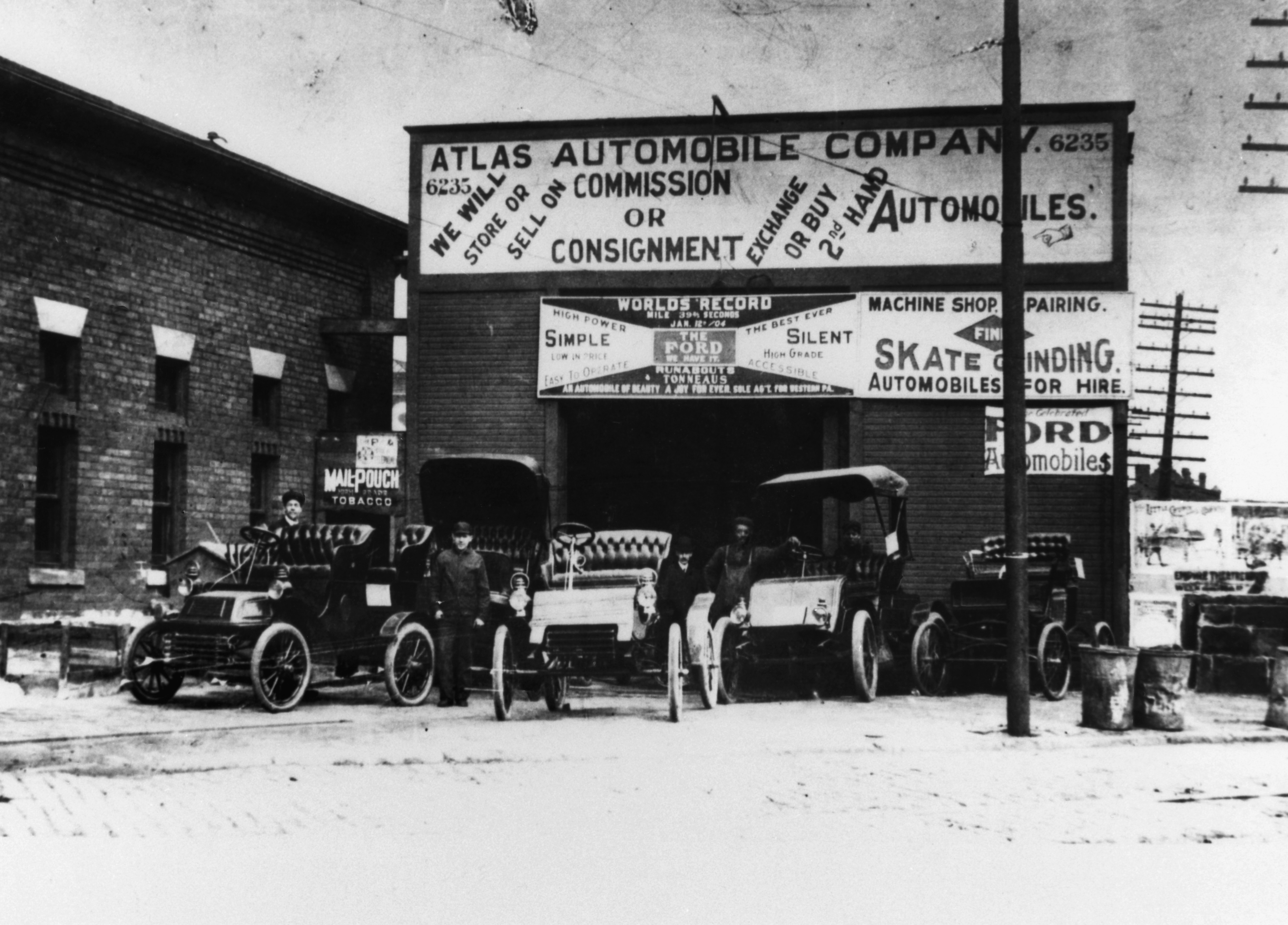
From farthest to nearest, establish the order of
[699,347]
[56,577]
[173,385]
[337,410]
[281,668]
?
1. [337,410]
2. [173,385]
3. [699,347]
4. [56,577]
5. [281,668]

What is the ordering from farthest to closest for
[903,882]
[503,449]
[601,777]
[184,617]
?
[503,449] < [184,617] < [601,777] < [903,882]

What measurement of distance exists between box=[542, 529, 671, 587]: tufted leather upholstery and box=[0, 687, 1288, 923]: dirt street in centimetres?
153

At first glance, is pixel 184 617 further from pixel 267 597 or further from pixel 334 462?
pixel 334 462

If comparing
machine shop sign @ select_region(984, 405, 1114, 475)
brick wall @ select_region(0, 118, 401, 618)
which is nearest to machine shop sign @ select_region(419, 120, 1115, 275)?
machine shop sign @ select_region(984, 405, 1114, 475)

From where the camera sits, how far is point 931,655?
14.3 m

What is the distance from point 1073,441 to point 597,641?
7779 mm

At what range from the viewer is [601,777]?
873 centimetres

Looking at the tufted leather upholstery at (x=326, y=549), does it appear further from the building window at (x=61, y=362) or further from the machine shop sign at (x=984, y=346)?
the machine shop sign at (x=984, y=346)

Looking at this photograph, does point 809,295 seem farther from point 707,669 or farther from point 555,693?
point 555,693

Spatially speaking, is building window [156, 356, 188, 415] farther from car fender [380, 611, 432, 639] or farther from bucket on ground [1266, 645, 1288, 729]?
bucket on ground [1266, 645, 1288, 729]

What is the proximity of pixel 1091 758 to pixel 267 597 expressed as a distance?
25.2 ft

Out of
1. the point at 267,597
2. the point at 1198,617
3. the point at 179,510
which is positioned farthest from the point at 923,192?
the point at 179,510

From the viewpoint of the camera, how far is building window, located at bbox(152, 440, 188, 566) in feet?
56.7

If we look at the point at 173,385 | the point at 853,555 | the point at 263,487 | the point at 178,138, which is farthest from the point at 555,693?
the point at 178,138
